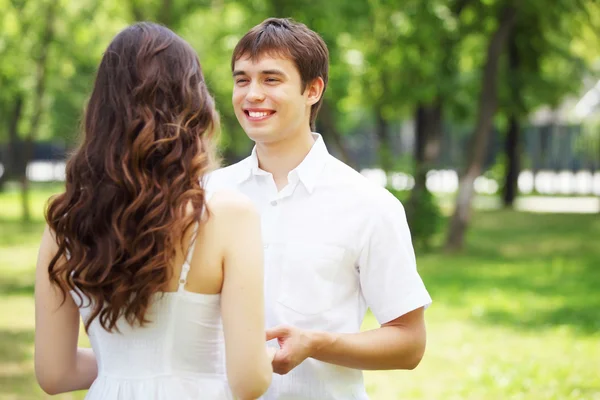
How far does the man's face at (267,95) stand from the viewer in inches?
131

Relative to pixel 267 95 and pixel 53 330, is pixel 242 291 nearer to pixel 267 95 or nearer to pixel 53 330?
pixel 53 330

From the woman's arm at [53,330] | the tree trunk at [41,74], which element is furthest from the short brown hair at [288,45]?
the tree trunk at [41,74]

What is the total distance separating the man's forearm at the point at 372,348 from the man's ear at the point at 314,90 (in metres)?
0.78

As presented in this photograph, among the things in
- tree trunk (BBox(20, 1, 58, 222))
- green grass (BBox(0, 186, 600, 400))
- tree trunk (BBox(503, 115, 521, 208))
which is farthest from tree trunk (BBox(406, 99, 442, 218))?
tree trunk (BBox(20, 1, 58, 222))

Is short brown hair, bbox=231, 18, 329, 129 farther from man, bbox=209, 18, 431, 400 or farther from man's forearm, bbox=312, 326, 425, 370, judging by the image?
man's forearm, bbox=312, 326, 425, 370

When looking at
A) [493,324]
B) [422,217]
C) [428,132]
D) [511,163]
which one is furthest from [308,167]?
[511,163]

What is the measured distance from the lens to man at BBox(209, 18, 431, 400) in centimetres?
333

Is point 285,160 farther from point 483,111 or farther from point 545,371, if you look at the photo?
point 483,111

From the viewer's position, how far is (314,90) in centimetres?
348

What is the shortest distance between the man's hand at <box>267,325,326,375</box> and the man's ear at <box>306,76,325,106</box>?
818 millimetres

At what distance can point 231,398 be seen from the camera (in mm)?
2830

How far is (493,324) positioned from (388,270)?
9.15 metres

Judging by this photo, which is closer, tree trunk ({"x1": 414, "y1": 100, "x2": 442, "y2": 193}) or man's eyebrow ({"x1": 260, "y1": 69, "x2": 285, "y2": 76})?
man's eyebrow ({"x1": 260, "y1": 69, "x2": 285, "y2": 76})

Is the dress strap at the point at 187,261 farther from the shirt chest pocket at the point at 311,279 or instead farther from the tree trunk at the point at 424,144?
the tree trunk at the point at 424,144
